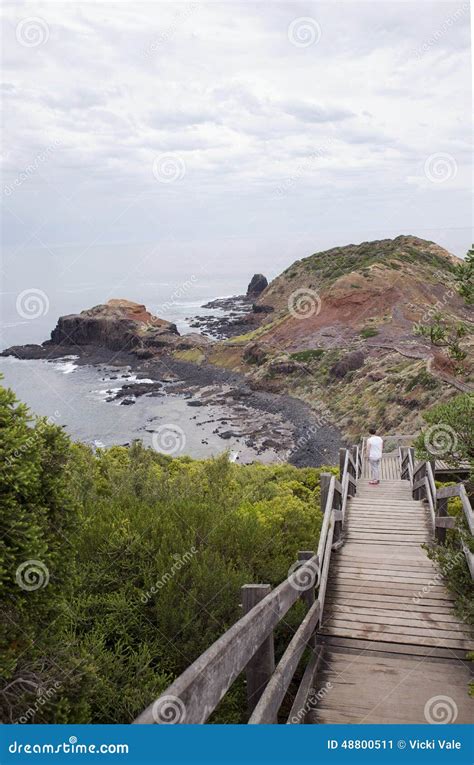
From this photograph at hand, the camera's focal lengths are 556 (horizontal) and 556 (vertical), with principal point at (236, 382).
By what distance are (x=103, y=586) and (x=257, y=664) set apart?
2.06m

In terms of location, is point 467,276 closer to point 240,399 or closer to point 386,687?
point 386,687

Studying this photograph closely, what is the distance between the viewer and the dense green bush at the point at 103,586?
341 cm

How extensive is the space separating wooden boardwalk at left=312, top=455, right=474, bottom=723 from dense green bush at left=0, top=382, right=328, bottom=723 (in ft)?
2.21

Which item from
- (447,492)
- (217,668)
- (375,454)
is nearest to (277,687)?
(217,668)

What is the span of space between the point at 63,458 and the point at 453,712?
360cm

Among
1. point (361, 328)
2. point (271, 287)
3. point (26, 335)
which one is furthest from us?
point (26, 335)

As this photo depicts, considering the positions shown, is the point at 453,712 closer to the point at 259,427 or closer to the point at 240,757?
the point at 240,757

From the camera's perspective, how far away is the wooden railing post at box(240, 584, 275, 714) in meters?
3.50

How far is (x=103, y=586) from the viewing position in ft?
16.7

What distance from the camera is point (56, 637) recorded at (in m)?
3.81

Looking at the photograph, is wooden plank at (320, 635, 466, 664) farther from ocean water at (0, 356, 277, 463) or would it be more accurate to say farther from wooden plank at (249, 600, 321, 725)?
ocean water at (0, 356, 277, 463)

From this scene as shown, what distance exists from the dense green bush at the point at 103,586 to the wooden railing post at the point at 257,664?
0.77 m

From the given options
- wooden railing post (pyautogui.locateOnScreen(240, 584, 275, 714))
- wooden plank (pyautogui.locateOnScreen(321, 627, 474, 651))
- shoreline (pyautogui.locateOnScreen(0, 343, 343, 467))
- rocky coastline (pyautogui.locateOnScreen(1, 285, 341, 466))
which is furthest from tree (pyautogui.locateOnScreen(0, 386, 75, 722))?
rocky coastline (pyautogui.locateOnScreen(1, 285, 341, 466))

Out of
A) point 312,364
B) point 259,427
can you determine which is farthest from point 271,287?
point 259,427
